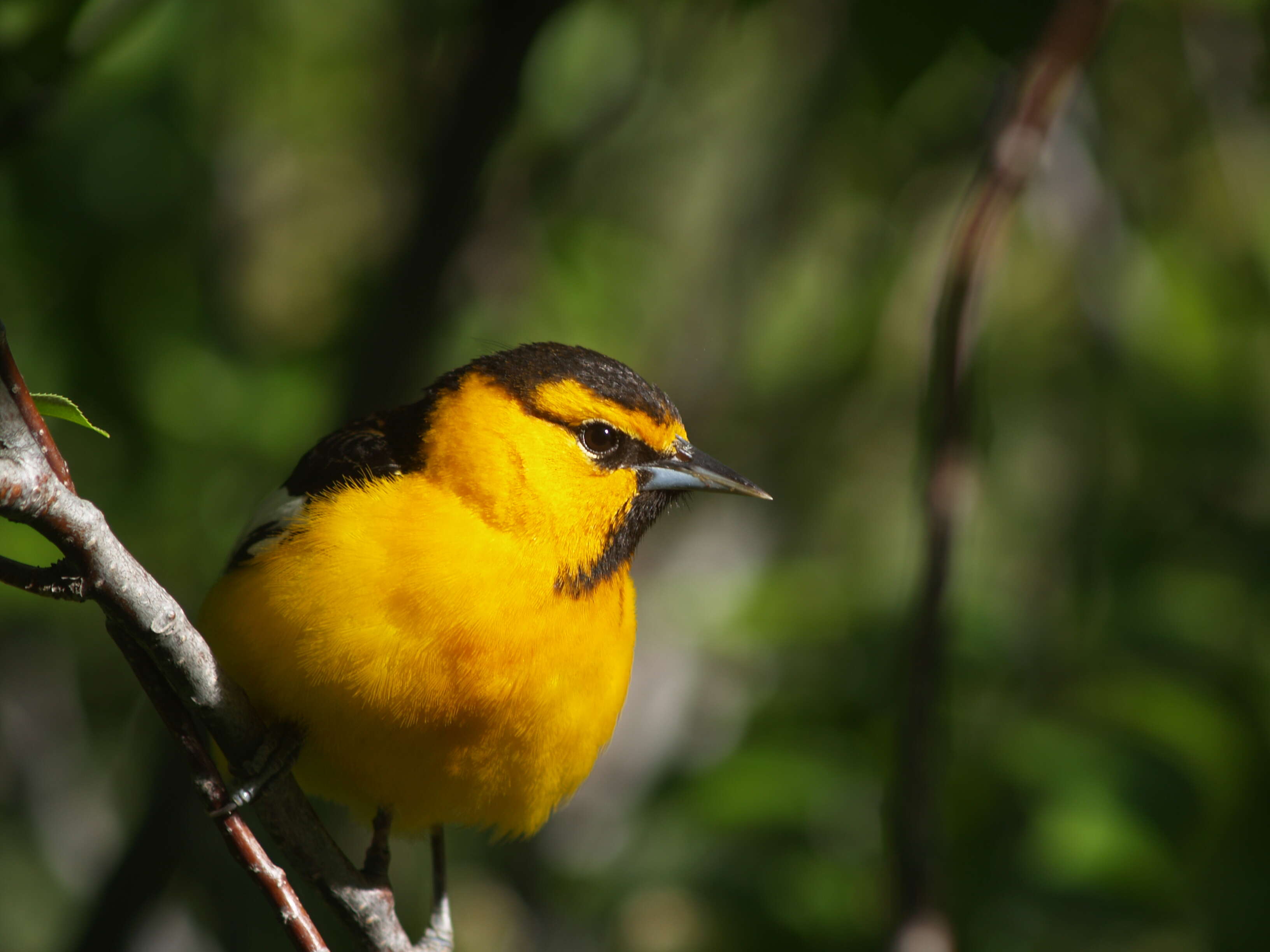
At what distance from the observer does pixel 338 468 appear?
3.52 m

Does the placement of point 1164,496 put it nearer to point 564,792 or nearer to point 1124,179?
point 1124,179

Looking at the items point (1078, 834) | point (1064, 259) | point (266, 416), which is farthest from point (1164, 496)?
point (266, 416)

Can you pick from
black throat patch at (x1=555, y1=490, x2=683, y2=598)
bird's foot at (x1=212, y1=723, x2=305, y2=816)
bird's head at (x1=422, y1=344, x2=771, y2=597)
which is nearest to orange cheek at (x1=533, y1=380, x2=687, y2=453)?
bird's head at (x1=422, y1=344, x2=771, y2=597)

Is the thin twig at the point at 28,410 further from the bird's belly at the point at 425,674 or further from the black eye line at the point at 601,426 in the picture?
the black eye line at the point at 601,426

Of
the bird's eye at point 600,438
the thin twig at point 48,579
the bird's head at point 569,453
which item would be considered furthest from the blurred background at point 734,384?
the thin twig at point 48,579

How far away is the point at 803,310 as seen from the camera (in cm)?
698

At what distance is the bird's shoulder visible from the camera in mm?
3439

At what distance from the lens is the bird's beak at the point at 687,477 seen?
11.9ft

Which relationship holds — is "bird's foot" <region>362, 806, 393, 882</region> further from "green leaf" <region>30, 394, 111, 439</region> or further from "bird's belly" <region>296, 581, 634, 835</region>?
"green leaf" <region>30, 394, 111, 439</region>

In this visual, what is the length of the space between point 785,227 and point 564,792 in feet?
14.4

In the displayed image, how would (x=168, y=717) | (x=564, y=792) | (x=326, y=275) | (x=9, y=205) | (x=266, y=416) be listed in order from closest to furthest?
(x=168, y=717)
(x=564, y=792)
(x=9, y=205)
(x=266, y=416)
(x=326, y=275)

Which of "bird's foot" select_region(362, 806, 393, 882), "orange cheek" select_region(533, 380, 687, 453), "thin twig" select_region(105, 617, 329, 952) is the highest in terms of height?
"orange cheek" select_region(533, 380, 687, 453)

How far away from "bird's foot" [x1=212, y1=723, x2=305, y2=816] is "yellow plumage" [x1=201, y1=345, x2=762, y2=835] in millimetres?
61

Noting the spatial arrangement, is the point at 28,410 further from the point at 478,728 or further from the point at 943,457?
the point at 943,457
